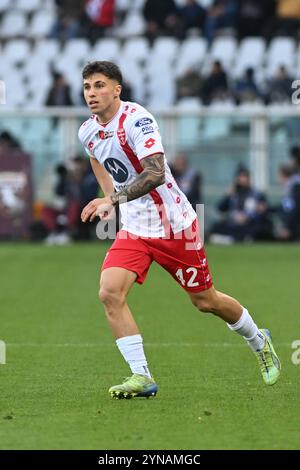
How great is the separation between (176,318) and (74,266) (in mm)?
7508

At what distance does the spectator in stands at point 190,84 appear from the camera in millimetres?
30469

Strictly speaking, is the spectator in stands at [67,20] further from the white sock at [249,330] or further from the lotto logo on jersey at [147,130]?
the lotto logo on jersey at [147,130]

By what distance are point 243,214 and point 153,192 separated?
711 inches

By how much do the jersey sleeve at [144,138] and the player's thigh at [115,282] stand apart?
83 cm

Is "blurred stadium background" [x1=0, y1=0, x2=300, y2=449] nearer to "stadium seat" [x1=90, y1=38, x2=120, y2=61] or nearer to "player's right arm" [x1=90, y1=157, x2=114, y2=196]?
"stadium seat" [x1=90, y1=38, x2=120, y2=61]

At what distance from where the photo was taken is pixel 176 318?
14.8 meters

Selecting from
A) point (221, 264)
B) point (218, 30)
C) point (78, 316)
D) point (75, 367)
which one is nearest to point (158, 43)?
point (218, 30)

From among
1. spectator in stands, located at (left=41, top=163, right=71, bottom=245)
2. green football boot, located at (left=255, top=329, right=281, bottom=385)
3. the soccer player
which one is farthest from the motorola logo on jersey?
spectator in stands, located at (left=41, top=163, right=71, bottom=245)

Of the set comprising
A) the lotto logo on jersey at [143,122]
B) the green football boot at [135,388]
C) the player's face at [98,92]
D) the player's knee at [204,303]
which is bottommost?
the green football boot at [135,388]

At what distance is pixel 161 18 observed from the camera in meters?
32.3

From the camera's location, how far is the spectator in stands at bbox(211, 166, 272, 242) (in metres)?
27.3

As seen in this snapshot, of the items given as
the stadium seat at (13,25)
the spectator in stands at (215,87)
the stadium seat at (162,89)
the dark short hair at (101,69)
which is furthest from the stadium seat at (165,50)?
the dark short hair at (101,69)

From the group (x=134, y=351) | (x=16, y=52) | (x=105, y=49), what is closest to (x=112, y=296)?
(x=134, y=351)

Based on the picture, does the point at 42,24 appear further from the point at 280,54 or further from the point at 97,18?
the point at 280,54
